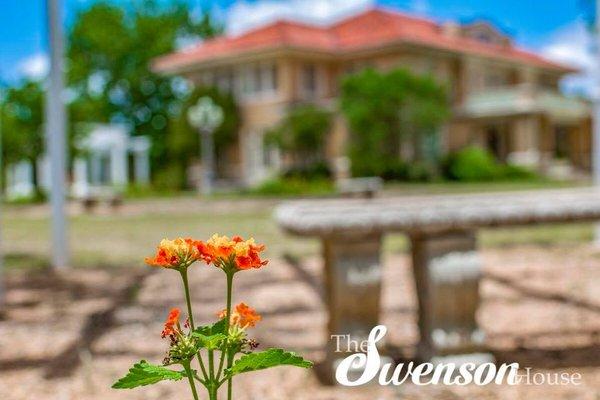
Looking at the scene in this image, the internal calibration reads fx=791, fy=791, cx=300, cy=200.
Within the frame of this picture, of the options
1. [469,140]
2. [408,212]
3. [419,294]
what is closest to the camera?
[408,212]

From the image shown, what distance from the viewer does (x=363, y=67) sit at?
24375 mm

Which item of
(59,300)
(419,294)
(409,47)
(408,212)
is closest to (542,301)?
(419,294)

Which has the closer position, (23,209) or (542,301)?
(542,301)

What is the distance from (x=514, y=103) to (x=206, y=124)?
978 cm

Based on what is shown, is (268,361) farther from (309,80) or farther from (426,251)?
(309,80)

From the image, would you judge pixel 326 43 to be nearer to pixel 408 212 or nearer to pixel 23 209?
pixel 23 209

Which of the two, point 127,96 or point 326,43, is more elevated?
point 326,43

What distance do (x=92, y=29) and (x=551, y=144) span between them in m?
16.0

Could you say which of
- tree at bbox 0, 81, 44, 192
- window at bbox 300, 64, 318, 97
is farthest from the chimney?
tree at bbox 0, 81, 44, 192

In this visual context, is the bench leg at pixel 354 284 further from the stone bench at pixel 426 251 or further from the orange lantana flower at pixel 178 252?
the orange lantana flower at pixel 178 252

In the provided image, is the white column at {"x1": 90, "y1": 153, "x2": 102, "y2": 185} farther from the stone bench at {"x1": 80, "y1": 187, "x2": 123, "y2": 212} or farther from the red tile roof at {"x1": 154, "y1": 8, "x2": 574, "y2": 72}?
the stone bench at {"x1": 80, "y1": 187, "x2": 123, "y2": 212}

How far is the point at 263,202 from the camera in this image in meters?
16.0

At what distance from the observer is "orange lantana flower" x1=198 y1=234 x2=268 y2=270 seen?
3.80 feet

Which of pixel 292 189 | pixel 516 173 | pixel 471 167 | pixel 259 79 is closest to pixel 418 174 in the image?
pixel 471 167
